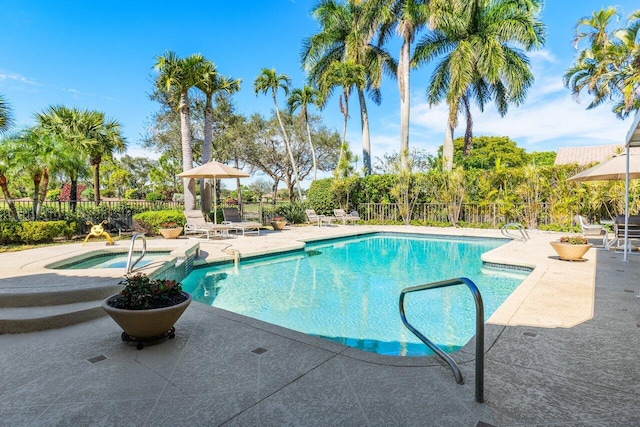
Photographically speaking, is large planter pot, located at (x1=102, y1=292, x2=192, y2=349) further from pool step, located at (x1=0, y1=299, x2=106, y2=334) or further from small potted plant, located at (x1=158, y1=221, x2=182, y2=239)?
small potted plant, located at (x1=158, y1=221, x2=182, y2=239)

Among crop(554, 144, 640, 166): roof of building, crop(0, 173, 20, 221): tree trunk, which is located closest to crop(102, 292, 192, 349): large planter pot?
crop(0, 173, 20, 221): tree trunk

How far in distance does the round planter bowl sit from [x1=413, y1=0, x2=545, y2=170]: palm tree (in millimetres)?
16353

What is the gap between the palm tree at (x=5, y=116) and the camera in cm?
1029

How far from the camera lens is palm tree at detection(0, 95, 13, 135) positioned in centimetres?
1029

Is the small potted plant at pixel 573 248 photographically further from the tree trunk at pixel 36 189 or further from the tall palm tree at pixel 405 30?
the tree trunk at pixel 36 189

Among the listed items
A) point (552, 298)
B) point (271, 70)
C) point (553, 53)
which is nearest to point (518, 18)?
point (553, 53)

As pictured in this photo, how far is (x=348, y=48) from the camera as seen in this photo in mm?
20828

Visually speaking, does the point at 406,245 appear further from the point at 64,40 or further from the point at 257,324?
the point at 64,40

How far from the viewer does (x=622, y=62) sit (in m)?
19.6

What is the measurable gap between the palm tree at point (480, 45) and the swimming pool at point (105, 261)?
14233 mm

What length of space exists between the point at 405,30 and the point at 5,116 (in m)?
17.6

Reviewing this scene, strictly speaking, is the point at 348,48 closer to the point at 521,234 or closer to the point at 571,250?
the point at 521,234

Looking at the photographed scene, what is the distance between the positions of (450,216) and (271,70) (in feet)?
46.3

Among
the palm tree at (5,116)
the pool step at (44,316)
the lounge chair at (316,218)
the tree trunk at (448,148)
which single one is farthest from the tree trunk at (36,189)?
the tree trunk at (448,148)
